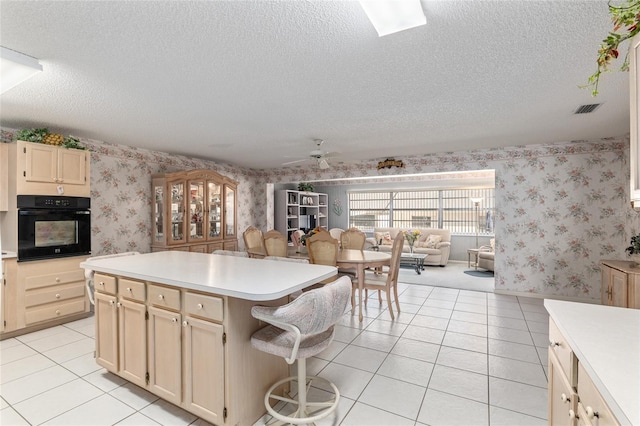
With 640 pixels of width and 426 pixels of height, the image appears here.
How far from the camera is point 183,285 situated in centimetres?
172

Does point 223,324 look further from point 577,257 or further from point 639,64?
point 577,257

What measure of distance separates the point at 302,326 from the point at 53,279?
3407 millimetres

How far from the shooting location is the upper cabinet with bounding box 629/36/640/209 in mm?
1099

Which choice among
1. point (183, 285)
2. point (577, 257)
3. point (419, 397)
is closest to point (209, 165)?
point (183, 285)

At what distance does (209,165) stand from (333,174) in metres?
2.51

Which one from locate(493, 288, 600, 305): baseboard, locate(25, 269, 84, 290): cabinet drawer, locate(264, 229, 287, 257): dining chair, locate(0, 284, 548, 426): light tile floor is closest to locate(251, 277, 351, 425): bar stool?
locate(0, 284, 548, 426): light tile floor

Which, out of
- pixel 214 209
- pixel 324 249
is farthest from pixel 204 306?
pixel 214 209

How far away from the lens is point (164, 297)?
6.15 feet

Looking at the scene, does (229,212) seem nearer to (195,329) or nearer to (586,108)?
(195,329)

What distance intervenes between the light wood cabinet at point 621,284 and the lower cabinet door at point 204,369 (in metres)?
3.91

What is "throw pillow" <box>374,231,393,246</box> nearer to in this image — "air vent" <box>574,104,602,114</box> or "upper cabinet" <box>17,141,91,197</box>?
"air vent" <box>574,104,602,114</box>

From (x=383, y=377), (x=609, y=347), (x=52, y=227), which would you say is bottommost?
(x=383, y=377)

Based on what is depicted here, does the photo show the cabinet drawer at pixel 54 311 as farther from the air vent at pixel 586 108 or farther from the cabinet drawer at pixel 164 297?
the air vent at pixel 586 108

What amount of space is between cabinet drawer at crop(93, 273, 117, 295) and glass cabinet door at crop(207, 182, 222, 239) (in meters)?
2.99
